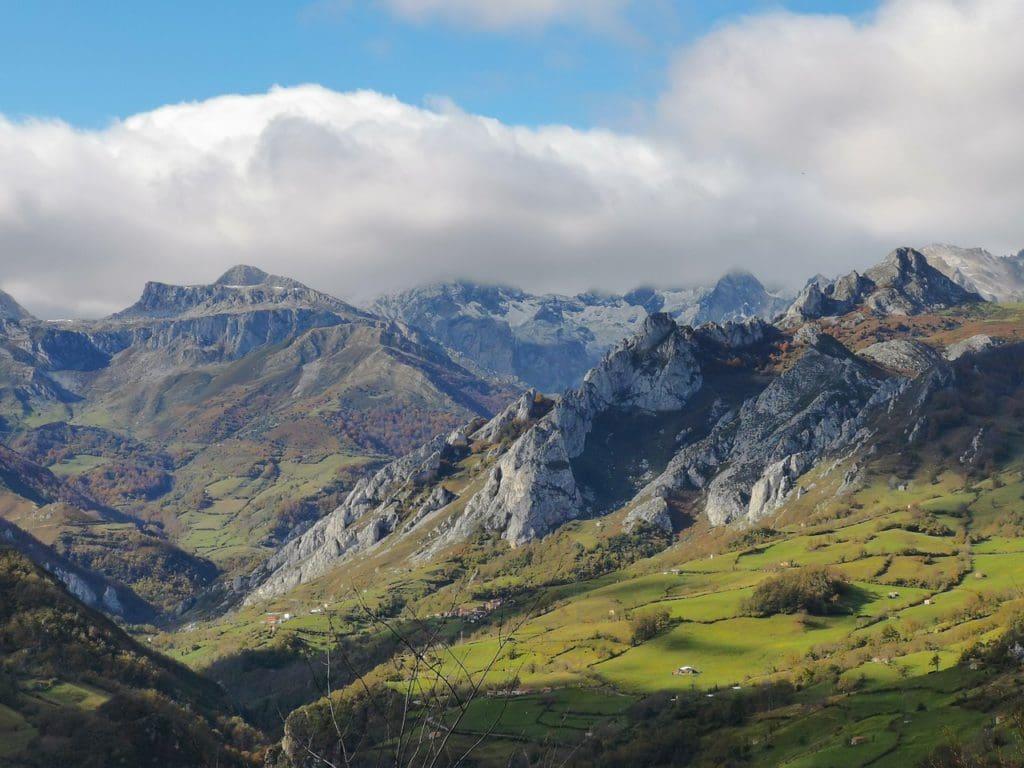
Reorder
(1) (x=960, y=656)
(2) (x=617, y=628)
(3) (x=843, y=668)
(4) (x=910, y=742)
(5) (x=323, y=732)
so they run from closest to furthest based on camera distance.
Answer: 1. (4) (x=910, y=742)
2. (1) (x=960, y=656)
3. (3) (x=843, y=668)
4. (5) (x=323, y=732)
5. (2) (x=617, y=628)

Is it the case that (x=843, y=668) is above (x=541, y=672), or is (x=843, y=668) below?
above

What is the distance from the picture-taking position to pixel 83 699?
153 metres

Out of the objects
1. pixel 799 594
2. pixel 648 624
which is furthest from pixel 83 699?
pixel 799 594

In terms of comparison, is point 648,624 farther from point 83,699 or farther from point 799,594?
point 83,699

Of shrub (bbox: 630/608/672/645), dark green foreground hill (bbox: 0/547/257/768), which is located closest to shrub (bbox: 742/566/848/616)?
shrub (bbox: 630/608/672/645)

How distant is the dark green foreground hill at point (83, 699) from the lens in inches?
5108

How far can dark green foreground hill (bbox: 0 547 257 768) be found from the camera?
130 m

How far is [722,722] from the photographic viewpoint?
10644cm

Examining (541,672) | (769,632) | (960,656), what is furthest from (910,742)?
(541,672)

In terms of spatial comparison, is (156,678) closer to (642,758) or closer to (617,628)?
(617,628)

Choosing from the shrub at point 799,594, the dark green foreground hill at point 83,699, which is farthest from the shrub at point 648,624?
the dark green foreground hill at point 83,699

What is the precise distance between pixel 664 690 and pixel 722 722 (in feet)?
103

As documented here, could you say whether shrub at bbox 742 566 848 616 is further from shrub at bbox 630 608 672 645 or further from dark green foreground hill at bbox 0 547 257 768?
dark green foreground hill at bbox 0 547 257 768

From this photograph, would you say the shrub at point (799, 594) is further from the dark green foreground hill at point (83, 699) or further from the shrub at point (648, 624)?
the dark green foreground hill at point (83, 699)
